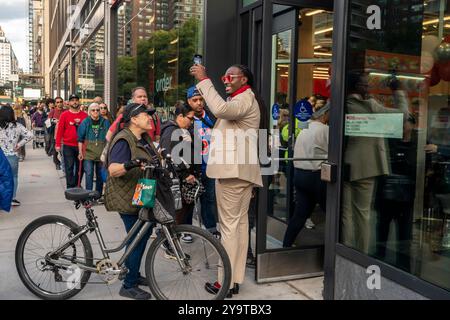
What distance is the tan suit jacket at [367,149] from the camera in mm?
3619

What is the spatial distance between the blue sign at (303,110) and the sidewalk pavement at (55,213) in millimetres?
2056

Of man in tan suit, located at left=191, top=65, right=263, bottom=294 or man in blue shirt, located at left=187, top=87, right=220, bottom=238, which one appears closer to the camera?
man in tan suit, located at left=191, top=65, right=263, bottom=294

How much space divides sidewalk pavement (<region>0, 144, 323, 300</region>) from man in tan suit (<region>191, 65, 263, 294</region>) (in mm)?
538

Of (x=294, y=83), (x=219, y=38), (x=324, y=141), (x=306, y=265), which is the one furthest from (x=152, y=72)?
(x=306, y=265)

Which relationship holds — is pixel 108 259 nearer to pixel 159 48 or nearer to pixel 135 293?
pixel 135 293

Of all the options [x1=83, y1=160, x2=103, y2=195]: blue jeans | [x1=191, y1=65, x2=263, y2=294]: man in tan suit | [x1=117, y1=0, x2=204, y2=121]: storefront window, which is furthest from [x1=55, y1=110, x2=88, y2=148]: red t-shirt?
[x1=191, y1=65, x2=263, y2=294]: man in tan suit

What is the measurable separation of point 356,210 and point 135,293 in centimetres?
202

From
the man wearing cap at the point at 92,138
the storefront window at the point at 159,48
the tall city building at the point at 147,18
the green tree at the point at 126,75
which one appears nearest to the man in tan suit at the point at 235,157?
the storefront window at the point at 159,48

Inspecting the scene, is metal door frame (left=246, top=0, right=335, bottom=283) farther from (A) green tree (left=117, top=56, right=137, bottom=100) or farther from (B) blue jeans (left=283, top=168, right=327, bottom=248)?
(A) green tree (left=117, top=56, right=137, bottom=100)

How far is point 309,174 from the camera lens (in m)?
5.03

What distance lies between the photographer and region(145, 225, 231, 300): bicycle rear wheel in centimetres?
362

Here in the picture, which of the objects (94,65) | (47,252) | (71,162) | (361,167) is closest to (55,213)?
(71,162)

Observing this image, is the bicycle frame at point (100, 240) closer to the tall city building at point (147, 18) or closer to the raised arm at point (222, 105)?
the raised arm at point (222, 105)

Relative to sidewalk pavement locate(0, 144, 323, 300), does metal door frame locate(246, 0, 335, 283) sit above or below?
above
